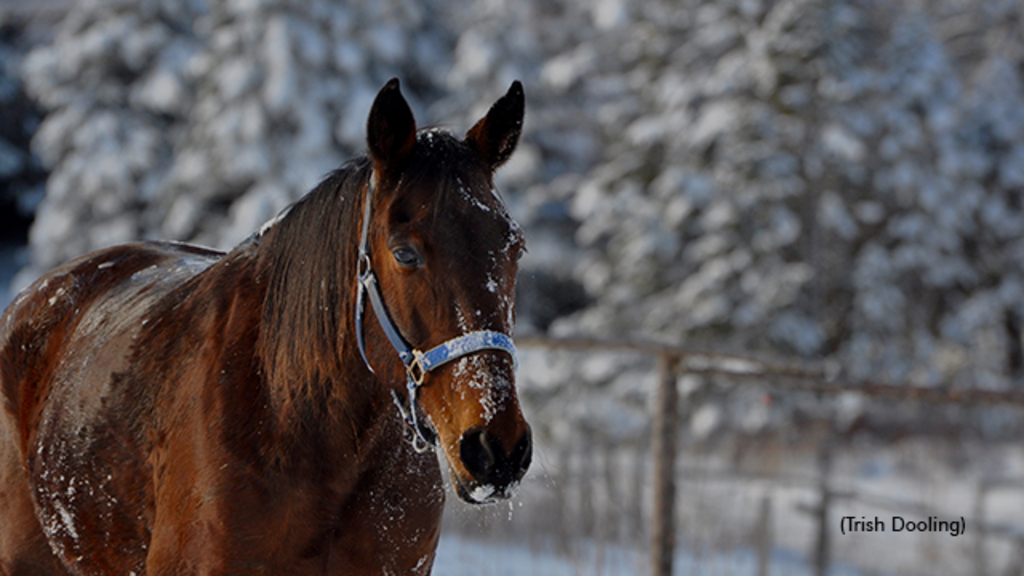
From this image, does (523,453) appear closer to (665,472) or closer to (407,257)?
(407,257)

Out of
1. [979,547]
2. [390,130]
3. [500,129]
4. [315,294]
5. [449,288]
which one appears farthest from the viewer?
[979,547]

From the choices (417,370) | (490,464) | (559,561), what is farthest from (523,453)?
(559,561)

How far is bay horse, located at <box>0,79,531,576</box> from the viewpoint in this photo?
1.82 metres

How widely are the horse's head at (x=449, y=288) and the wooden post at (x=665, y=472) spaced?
314 centimetres

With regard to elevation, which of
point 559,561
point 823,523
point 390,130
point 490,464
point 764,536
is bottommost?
point 490,464

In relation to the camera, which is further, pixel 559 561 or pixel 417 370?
pixel 559 561

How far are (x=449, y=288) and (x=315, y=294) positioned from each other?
496 millimetres

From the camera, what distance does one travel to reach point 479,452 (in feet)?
5.49

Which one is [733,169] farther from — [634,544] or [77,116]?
[77,116]

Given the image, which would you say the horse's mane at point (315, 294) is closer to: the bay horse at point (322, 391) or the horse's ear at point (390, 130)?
the bay horse at point (322, 391)

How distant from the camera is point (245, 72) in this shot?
12719 millimetres

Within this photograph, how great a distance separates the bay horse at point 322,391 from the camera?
182 cm

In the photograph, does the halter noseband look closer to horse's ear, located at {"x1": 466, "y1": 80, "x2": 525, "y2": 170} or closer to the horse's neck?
the horse's neck

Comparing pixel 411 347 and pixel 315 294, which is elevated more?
pixel 315 294
